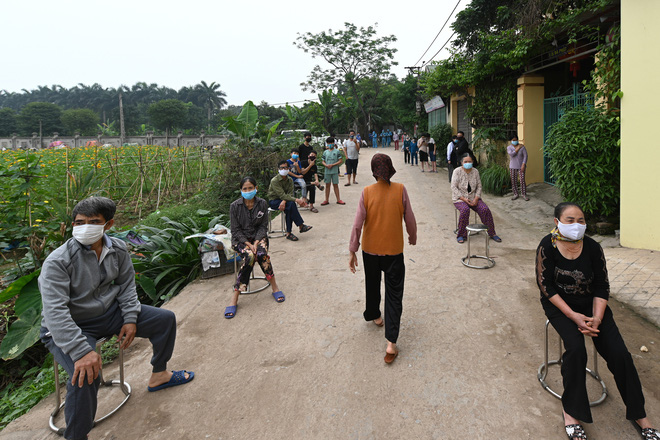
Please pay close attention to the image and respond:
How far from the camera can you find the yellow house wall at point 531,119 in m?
11.0

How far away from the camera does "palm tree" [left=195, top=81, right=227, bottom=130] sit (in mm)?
82062

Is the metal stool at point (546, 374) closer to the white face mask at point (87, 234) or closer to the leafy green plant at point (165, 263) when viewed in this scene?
the white face mask at point (87, 234)

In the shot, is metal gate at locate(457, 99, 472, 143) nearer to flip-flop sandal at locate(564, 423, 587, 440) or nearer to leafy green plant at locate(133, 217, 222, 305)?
leafy green plant at locate(133, 217, 222, 305)

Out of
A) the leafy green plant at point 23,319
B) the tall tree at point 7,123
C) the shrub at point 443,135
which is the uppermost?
the tall tree at point 7,123

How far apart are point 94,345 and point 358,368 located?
201 cm

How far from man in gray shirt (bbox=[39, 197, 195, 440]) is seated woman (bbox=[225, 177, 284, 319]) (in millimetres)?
1602

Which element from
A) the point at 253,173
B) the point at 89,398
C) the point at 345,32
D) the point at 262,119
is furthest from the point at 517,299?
the point at 345,32

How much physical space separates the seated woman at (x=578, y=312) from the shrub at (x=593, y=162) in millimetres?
4580

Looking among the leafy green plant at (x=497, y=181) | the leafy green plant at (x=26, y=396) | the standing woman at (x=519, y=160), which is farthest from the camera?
the leafy green plant at (x=497, y=181)

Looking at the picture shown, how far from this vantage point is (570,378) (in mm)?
2668

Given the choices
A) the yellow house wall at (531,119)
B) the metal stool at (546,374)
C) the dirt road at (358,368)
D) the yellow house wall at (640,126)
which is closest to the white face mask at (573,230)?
the metal stool at (546,374)

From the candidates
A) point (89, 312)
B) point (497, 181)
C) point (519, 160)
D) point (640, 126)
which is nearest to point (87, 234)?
point (89, 312)

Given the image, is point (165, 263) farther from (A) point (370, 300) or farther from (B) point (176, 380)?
(A) point (370, 300)

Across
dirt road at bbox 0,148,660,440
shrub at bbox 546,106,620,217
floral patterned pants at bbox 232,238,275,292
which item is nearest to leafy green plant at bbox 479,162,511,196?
shrub at bbox 546,106,620,217
